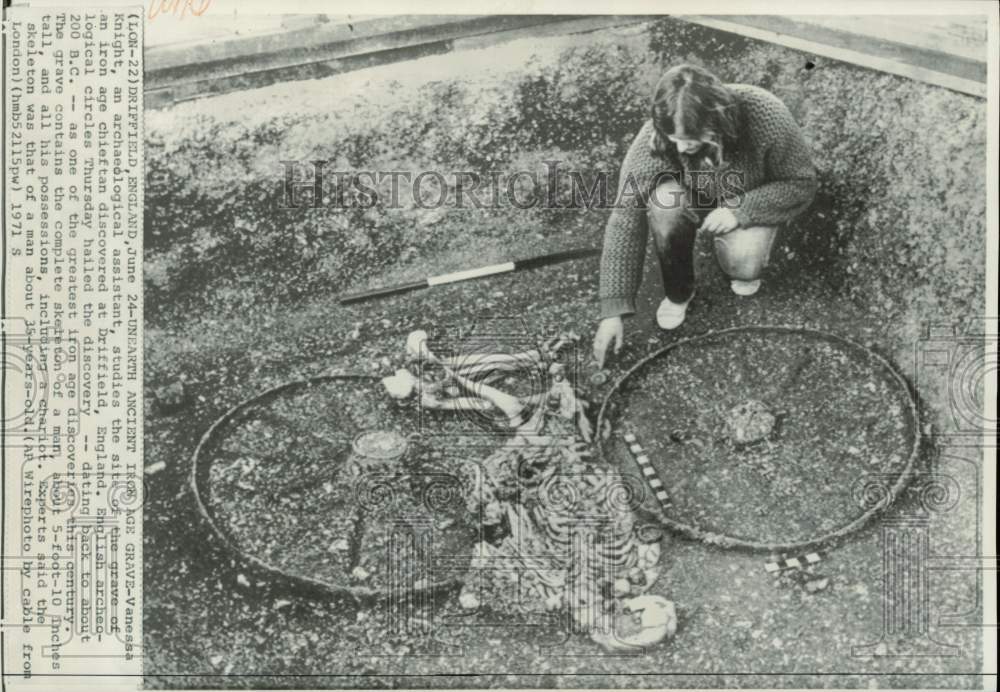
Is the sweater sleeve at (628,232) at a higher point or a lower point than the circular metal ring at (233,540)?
higher

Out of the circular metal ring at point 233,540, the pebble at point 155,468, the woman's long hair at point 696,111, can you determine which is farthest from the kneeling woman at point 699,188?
the pebble at point 155,468

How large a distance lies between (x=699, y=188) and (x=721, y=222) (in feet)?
0.42

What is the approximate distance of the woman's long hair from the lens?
2.36 meters

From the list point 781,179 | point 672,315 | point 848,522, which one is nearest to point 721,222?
point 781,179

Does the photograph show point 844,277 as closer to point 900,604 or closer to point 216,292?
point 900,604

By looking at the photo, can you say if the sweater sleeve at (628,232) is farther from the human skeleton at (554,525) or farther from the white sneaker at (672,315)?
the human skeleton at (554,525)

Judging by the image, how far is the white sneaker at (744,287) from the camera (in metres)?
2.42

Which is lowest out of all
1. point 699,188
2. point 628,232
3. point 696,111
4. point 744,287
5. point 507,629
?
point 507,629

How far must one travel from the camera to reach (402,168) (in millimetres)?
2424

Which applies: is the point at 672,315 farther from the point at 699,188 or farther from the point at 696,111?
the point at 696,111

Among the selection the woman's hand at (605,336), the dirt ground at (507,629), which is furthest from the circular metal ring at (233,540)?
the woman's hand at (605,336)

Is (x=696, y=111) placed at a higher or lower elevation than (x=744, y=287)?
higher

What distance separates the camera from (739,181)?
2.39 meters

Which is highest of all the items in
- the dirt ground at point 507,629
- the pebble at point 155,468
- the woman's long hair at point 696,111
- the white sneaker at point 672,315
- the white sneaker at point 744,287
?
the woman's long hair at point 696,111
